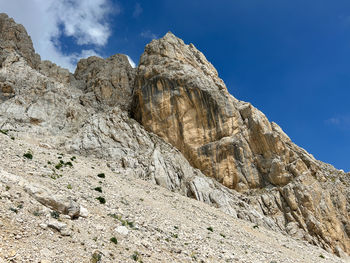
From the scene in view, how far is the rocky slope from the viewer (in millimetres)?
44281

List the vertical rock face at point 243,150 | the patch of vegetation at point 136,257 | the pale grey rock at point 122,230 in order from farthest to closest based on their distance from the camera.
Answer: the vertical rock face at point 243,150 → the pale grey rock at point 122,230 → the patch of vegetation at point 136,257

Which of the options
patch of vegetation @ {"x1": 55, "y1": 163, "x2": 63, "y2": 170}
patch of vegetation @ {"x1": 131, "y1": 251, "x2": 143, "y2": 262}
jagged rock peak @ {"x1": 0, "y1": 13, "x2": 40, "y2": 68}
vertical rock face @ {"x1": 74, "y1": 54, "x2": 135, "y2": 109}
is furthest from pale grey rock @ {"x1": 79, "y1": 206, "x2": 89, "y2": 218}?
jagged rock peak @ {"x1": 0, "y1": 13, "x2": 40, "y2": 68}

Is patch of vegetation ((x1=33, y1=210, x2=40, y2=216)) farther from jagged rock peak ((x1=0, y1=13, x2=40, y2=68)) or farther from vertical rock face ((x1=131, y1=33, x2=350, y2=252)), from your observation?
jagged rock peak ((x1=0, y1=13, x2=40, y2=68))

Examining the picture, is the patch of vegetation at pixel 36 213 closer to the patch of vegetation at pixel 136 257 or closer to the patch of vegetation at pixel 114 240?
the patch of vegetation at pixel 114 240

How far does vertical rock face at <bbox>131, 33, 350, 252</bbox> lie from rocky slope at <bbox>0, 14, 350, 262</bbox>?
0.63 ft

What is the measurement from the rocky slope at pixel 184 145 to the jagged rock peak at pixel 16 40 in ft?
1.65

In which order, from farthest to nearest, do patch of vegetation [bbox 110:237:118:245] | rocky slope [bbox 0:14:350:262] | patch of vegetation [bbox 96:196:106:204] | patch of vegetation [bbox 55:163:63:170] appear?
1. rocky slope [bbox 0:14:350:262]
2. patch of vegetation [bbox 55:163:63:170]
3. patch of vegetation [bbox 96:196:106:204]
4. patch of vegetation [bbox 110:237:118:245]

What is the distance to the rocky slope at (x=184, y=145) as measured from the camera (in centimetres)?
4428

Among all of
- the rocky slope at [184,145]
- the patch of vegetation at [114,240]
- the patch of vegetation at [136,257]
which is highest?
the rocky slope at [184,145]

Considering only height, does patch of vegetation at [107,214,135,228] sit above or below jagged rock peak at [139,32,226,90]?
below

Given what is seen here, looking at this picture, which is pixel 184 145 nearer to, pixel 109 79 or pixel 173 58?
pixel 173 58

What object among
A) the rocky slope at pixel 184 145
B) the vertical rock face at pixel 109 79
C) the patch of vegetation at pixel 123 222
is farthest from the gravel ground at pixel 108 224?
the vertical rock face at pixel 109 79

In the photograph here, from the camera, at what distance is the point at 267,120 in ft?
209

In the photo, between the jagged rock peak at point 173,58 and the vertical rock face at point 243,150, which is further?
the jagged rock peak at point 173,58
